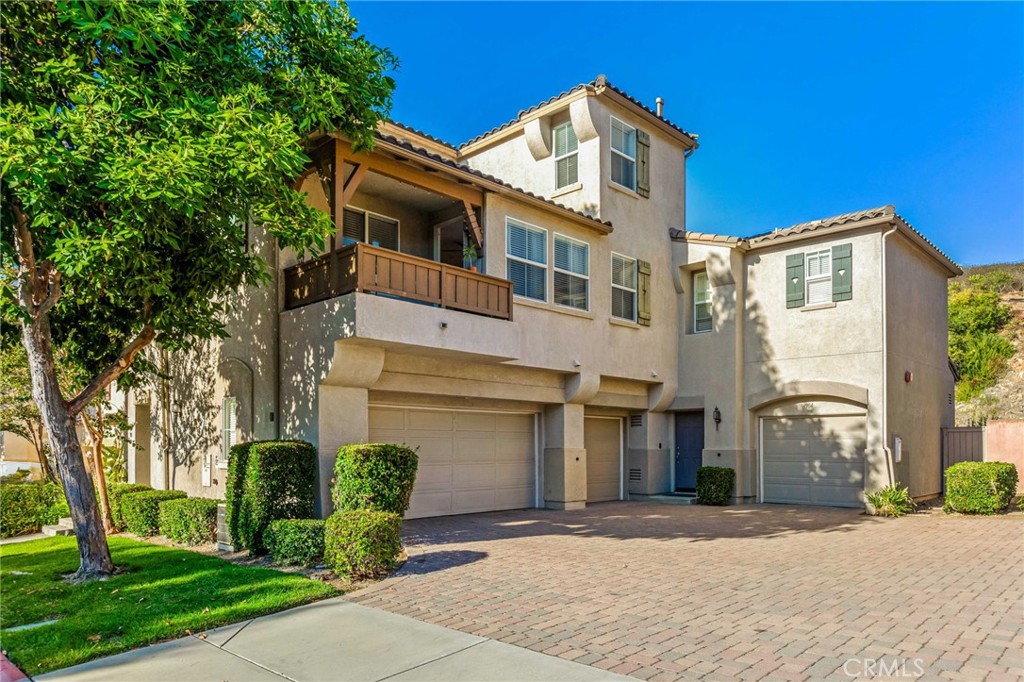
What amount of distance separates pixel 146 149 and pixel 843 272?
611 inches

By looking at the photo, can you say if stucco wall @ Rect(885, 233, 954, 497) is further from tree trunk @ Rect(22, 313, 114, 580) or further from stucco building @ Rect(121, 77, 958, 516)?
tree trunk @ Rect(22, 313, 114, 580)

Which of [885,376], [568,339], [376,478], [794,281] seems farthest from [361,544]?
[794,281]

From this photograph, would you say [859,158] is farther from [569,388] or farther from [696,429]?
[569,388]

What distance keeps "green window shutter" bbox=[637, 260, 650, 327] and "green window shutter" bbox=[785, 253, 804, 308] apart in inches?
144

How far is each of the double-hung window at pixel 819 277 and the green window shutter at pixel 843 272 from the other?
A: 17 cm

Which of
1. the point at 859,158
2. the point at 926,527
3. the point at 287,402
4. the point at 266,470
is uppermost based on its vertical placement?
the point at 859,158

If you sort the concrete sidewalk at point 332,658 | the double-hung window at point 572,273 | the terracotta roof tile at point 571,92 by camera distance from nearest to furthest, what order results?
the concrete sidewalk at point 332,658, the double-hung window at point 572,273, the terracotta roof tile at point 571,92

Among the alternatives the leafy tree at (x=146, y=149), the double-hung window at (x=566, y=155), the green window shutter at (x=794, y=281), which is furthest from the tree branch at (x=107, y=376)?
the green window shutter at (x=794, y=281)

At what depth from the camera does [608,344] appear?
55.1 ft

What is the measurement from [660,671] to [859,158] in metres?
19.1

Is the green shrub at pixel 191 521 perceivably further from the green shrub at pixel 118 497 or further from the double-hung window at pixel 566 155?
the double-hung window at pixel 566 155

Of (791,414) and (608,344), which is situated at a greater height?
(608,344)

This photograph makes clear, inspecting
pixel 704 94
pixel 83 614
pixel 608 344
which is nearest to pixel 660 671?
A: pixel 83 614

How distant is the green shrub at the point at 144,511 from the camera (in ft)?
41.6
